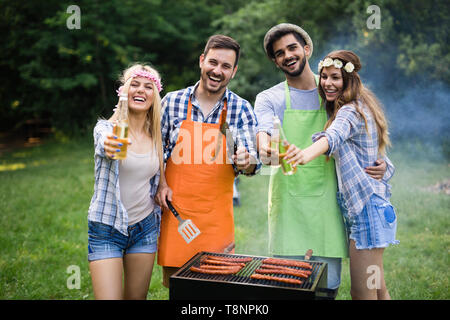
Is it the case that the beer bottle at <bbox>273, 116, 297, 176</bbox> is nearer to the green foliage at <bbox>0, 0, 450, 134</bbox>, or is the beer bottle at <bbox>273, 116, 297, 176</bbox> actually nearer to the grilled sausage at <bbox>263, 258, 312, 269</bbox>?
the grilled sausage at <bbox>263, 258, 312, 269</bbox>

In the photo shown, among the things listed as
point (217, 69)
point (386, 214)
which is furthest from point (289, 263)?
point (217, 69)

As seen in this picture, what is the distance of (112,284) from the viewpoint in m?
2.75

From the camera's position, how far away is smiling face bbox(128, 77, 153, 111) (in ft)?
9.80

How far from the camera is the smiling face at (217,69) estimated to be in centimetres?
315

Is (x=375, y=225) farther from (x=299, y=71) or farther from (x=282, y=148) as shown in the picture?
(x=299, y=71)

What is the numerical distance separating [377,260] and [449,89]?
26.5 ft

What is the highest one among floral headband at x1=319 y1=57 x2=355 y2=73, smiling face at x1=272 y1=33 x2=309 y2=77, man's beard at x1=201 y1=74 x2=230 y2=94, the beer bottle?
smiling face at x1=272 y1=33 x2=309 y2=77

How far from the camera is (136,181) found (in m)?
2.95

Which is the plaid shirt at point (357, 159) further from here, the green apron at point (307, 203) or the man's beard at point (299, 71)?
the man's beard at point (299, 71)

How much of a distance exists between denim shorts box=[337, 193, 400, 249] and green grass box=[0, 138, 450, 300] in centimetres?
183

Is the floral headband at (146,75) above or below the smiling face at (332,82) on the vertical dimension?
above

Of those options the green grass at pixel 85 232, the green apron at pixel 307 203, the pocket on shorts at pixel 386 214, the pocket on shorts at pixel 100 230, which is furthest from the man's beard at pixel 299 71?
the green grass at pixel 85 232

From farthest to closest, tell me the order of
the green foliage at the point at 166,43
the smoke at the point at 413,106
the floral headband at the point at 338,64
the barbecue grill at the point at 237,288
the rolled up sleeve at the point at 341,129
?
1. the green foliage at the point at 166,43
2. the smoke at the point at 413,106
3. the floral headband at the point at 338,64
4. the rolled up sleeve at the point at 341,129
5. the barbecue grill at the point at 237,288

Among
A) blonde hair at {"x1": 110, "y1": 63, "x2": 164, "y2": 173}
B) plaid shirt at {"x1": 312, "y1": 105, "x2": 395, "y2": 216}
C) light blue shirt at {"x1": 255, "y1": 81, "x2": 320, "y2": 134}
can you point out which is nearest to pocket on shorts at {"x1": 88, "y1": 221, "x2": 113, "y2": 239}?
blonde hair at {"x1": 110, "y1": 63, "x2": 164, "y2": 173}
